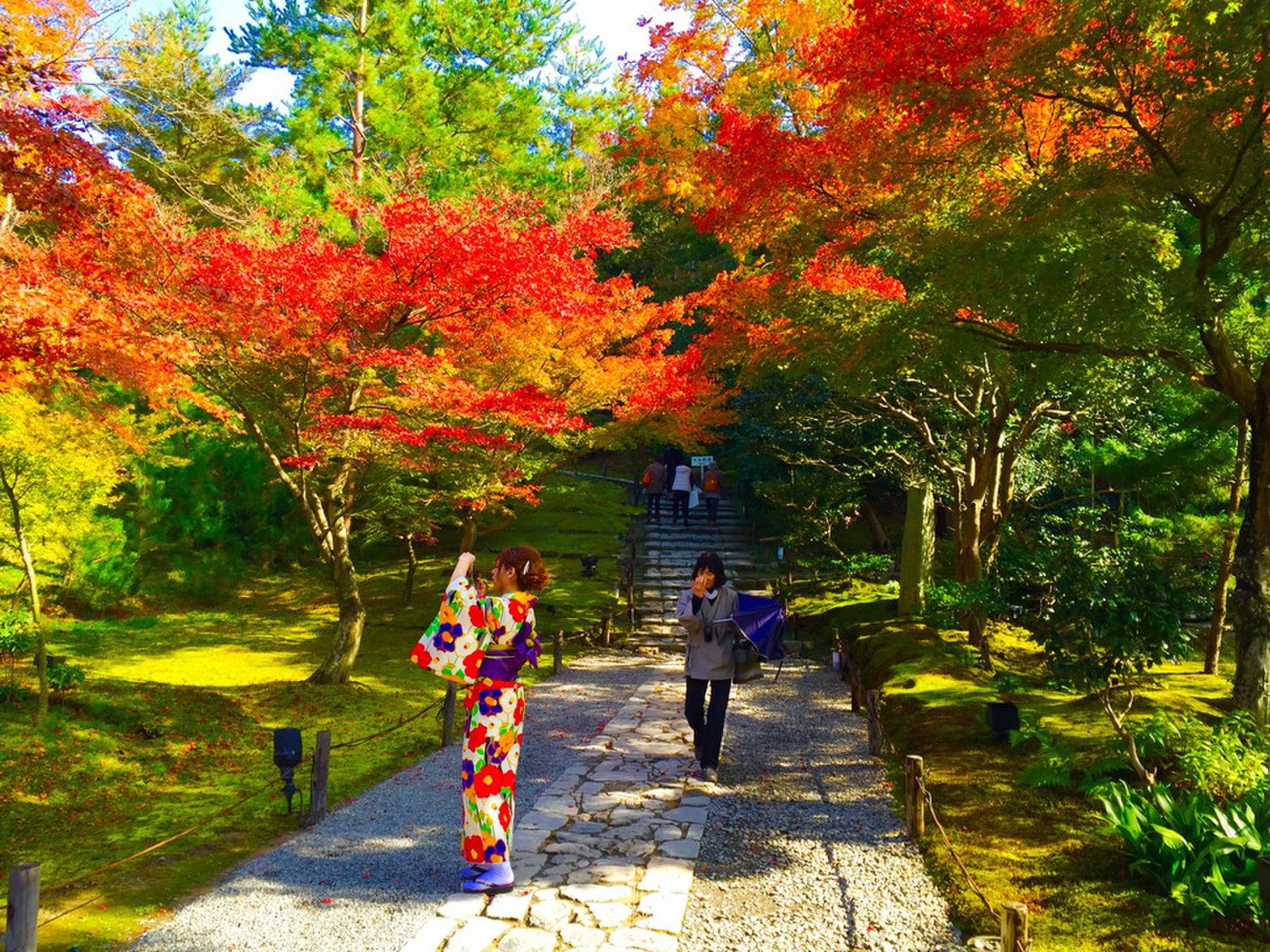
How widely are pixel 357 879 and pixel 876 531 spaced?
14824 mm

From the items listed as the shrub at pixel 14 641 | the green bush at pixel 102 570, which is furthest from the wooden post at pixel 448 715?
the green bush at pixel 102 570

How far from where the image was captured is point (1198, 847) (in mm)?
4539

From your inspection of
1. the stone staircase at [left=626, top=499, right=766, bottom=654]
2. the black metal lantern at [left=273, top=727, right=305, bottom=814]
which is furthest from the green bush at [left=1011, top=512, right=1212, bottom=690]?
the stone staircase at [left=626, top=499, right=766, bottom=654]

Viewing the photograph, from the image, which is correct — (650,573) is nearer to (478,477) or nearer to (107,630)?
(478,477)

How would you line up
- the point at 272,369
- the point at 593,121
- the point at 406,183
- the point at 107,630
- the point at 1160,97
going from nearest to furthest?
the point at 1160,97, the point at 272,369, the point at 406,183, the point at 107,630, the point at 593,121

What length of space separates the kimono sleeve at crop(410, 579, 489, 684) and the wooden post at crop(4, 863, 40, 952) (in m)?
1.88

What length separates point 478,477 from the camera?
13.5 m

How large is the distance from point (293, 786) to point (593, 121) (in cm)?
2221

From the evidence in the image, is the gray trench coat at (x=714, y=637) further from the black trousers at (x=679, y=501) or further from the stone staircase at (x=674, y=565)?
the black trousers at (x=679, y=501)

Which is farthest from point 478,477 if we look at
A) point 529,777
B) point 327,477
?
point 529,777

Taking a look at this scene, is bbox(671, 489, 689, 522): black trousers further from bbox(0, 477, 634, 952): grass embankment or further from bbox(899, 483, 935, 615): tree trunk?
bbox(899, 483, 935, 615): tree trunk

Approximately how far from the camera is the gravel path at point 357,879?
421cm

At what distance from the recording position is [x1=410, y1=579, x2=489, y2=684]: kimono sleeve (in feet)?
15.6

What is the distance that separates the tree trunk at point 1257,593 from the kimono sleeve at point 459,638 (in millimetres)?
5642
